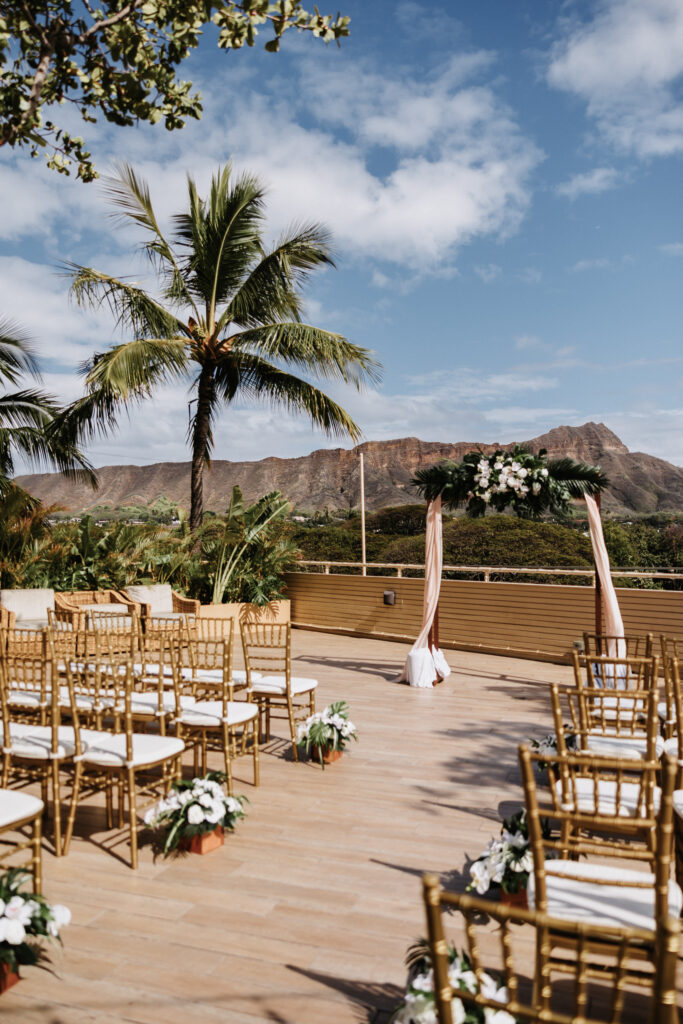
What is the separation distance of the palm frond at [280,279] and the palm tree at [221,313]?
16 mm

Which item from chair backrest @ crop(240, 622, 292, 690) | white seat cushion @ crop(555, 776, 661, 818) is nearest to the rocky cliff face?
chair backrest @ crop(240, 622, 292, 690)

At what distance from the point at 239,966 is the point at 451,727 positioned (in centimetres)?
394

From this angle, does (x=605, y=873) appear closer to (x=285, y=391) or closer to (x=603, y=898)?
(x=603, y=898)

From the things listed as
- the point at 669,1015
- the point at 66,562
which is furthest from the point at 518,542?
the point at 669,1015

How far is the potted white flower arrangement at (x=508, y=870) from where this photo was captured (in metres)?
2.93

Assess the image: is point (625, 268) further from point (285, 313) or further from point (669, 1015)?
point (669, 1015)

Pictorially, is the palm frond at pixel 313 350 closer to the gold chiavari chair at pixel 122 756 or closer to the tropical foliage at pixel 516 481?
the tropical foliage at pixel 516 481

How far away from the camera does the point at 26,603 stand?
909 centimetres

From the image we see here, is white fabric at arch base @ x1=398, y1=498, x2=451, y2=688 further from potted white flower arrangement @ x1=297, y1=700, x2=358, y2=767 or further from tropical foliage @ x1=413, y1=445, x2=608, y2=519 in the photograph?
potted white flower arrangement @ x1=297, y1=700, x2=358, y2=767

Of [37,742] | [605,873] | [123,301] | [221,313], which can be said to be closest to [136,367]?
[123,301]

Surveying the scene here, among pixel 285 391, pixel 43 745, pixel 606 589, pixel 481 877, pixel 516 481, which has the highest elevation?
pixel 285 391

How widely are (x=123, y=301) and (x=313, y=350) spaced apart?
3.07 meters

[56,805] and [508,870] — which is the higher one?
[56,805]

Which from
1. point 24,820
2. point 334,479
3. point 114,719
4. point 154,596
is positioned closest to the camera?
point 24,820
